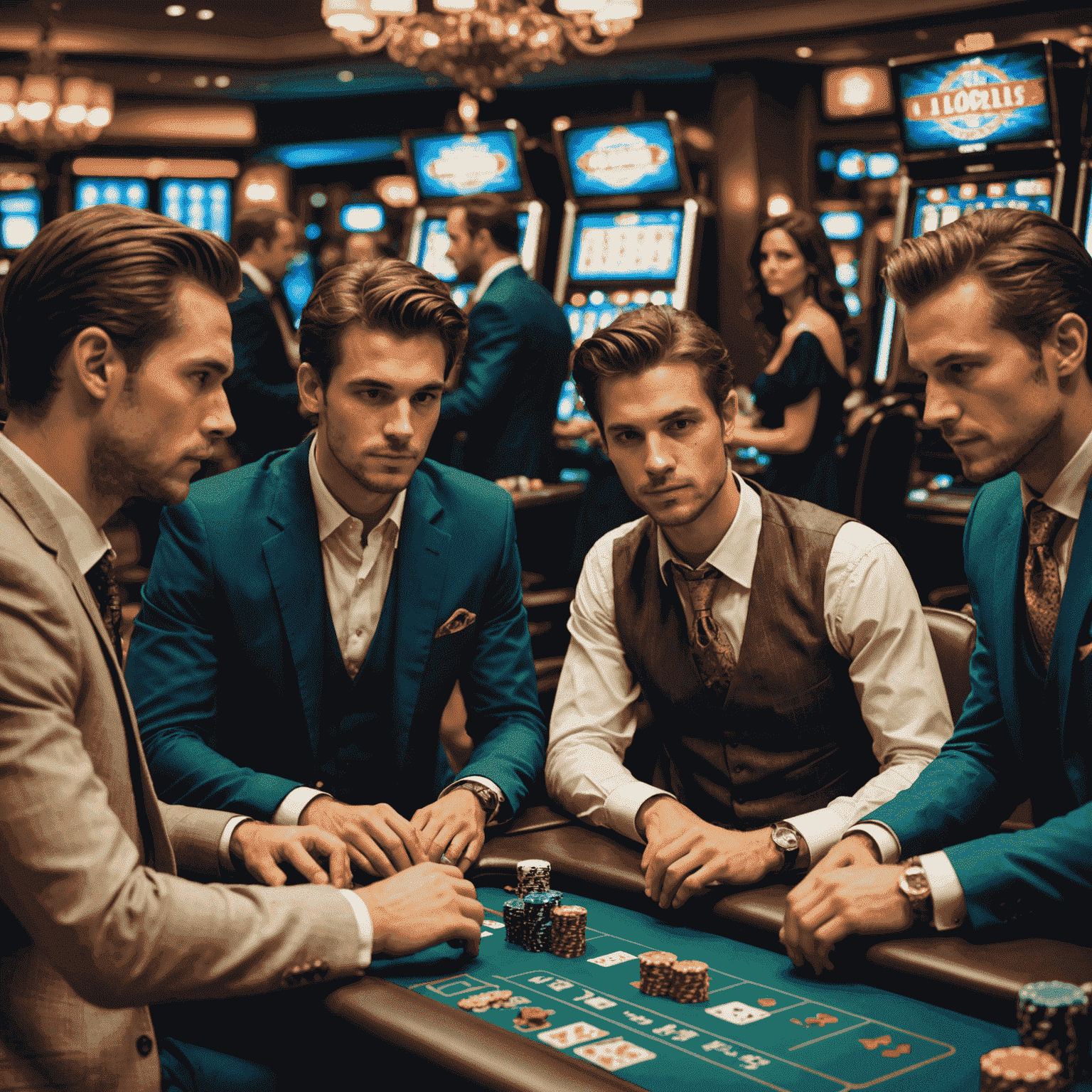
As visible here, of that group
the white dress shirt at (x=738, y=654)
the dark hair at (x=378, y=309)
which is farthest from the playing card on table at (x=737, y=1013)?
the dark hair at (x=378, y=309)

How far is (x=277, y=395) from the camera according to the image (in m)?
5.24

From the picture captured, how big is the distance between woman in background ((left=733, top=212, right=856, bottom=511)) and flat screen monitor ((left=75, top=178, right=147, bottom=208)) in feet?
25.7

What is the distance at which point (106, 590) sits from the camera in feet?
4.55

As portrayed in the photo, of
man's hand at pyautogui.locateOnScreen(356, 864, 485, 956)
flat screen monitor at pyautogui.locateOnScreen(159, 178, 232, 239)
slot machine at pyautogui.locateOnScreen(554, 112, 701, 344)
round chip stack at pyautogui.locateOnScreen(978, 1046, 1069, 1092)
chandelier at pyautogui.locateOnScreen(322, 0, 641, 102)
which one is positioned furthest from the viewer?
flat screen monitor at pyautogui.locateOnScreen(159, 178, 232, 239)

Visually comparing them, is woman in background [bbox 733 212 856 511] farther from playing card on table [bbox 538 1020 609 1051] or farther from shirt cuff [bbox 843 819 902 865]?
playing card on table [bbox 538 1020 609 1051]

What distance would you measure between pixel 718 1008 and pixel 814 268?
3.92m

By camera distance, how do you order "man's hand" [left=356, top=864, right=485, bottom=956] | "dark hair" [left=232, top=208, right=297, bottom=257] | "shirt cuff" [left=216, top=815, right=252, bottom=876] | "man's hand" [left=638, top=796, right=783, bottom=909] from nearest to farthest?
"man's hand" [left=356, top=864, right=485, bottom=956], "man's hand" [left=638, top=796, right=783, bottom=909], "shirt cuff" [left=216, top=815, right=252, bottom=876], "dark hair" [left=232, top=208, right=297, bottom=257]

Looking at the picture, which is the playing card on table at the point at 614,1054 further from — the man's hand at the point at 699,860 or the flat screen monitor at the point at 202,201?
the flat screen monitor at the point at 202,201

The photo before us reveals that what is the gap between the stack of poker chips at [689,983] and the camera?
4.19ft

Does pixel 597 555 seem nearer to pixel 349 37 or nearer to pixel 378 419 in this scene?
pixel 378 419

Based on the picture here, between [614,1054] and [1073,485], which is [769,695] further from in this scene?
[614,1054]

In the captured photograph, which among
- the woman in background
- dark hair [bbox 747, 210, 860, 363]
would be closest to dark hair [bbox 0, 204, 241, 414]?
the woman in background

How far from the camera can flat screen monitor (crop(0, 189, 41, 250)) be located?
34.9 feet

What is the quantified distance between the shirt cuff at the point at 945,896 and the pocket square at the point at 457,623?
88 centimetres
